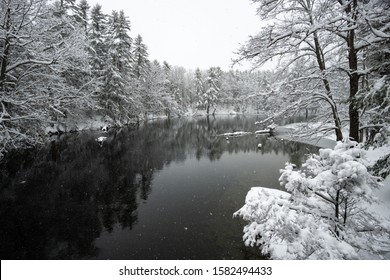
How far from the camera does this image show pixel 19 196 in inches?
379

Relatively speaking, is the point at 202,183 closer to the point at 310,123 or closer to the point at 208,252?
the point at 208,252

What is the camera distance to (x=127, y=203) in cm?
934

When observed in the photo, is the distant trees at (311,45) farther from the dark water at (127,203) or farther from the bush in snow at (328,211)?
the dark water at (127,203)

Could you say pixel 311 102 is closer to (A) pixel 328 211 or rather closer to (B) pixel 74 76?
(A) pixel 328 211

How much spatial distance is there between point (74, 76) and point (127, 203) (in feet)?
74.3

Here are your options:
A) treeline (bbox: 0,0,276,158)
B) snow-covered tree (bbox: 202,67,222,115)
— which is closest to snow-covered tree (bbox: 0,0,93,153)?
treeline (bbox: 0,0,276,158)

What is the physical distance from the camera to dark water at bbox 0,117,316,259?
20.8 feet

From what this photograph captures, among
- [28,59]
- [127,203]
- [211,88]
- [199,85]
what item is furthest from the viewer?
[199,85]

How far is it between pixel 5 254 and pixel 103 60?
3351 centimetres

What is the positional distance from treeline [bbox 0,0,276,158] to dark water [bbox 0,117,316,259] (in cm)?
290

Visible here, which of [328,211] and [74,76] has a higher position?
[74,76]

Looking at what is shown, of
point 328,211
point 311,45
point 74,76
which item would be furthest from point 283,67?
point 74,76

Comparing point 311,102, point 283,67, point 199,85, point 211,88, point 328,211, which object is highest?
point 199,85

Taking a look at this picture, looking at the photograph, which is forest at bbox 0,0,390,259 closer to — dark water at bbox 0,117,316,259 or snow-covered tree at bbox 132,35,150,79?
dark water at bbox 0,117,316,259
